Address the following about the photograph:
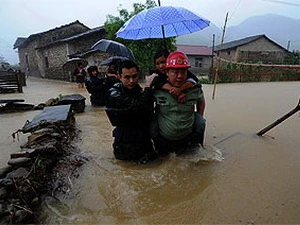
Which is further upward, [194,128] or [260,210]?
[194,128]

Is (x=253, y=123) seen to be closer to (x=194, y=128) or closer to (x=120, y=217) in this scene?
(x=194, y=128)

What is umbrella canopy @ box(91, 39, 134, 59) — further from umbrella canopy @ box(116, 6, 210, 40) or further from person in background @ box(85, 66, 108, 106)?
umbrella canopy @ box(116, 6, 210, 40)

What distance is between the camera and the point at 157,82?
3.32 m

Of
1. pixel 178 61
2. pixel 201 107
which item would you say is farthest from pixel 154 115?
pixel 178 61

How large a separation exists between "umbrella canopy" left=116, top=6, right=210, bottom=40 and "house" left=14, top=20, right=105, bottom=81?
1768 centimetres

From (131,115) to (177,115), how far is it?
1.87 ft

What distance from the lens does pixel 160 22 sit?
148 inches

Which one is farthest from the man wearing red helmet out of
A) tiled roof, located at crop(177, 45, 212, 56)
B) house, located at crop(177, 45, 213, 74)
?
tiled roof, located at crop(177, 45, 212, 56)

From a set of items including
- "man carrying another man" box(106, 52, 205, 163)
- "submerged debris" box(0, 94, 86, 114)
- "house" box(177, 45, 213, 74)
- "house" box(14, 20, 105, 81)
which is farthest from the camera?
"house" box(177, 45, 213, 74)

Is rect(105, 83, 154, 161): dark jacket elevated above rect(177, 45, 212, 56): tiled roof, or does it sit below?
below

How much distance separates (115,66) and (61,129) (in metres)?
3.09

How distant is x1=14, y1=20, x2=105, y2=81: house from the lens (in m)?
21.5

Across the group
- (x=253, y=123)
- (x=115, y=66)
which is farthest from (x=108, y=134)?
(x=253, y=123)

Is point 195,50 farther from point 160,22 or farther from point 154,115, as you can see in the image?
point 154,115
